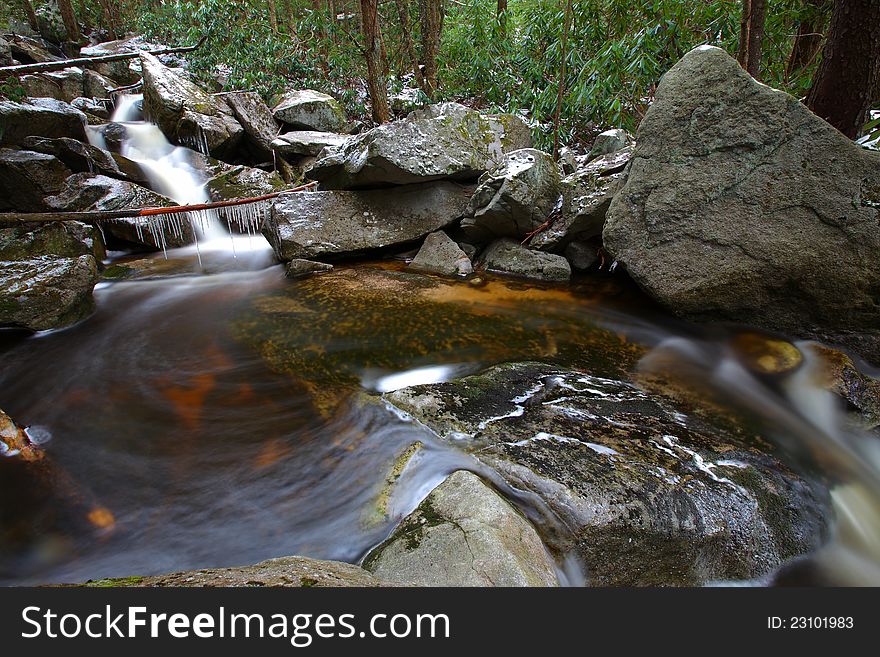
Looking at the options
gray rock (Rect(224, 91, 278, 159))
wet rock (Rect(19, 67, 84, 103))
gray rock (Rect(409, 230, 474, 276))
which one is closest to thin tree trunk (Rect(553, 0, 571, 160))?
gray rock (Rect(409, 230, 474, 276))

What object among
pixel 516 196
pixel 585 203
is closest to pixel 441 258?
pixel 516 196

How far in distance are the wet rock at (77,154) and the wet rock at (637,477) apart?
8.28 metres

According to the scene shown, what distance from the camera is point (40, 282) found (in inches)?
203

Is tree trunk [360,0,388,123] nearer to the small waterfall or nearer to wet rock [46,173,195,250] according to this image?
the small waterfall

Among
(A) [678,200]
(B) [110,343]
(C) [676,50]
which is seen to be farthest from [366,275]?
(C) [676,50]

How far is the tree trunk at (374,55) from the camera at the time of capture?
895 cm

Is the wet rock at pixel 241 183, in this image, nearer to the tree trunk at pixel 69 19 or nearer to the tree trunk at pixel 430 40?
the tree trunk at pixel 430 40

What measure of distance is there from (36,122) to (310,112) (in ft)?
18.7

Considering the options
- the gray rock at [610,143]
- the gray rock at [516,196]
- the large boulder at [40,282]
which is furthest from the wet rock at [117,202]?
the gray rock at [610,143]

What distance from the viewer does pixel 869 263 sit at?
392 centimetres

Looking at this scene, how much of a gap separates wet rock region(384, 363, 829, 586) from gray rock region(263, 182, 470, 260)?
157 inches

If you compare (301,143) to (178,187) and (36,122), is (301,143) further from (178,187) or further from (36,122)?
(36,122)

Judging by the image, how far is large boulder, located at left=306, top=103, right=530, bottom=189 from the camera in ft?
21.9
